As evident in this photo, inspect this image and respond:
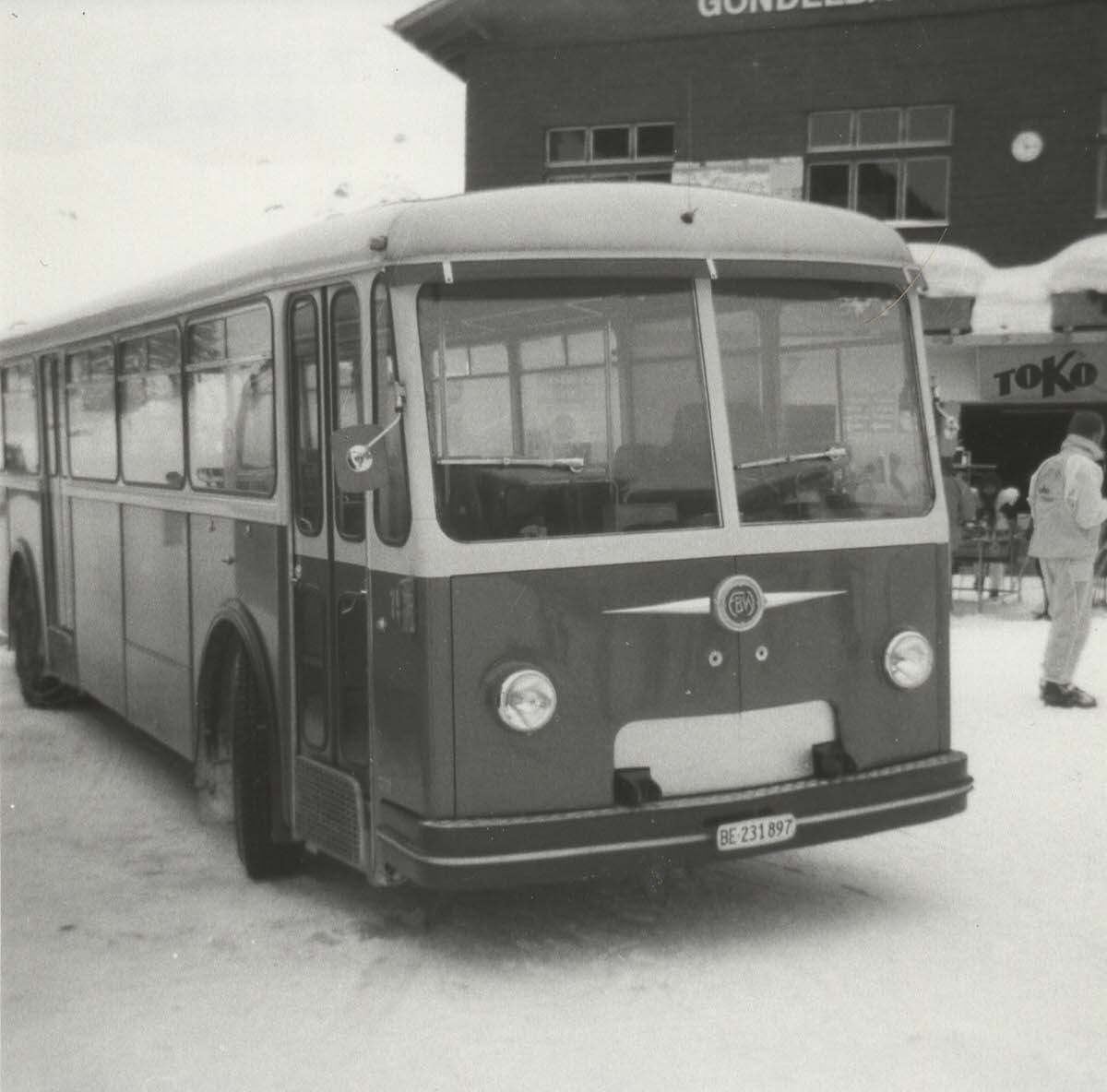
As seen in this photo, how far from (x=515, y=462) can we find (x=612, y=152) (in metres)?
17.2

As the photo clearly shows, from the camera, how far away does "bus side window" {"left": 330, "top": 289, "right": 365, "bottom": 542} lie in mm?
5430

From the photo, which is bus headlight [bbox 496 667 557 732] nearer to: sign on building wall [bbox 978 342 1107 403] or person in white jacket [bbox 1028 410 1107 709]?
person in white jacket [bbox 1028 410 1107 709]

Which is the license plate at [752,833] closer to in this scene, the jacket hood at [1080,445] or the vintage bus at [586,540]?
the vintage bus at [586,540]

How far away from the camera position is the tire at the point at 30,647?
10.5 m

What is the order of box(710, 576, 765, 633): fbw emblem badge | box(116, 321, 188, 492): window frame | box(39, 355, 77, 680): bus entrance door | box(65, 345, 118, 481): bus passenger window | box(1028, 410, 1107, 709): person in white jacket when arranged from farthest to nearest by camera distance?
box(1028, 410, 1107, 709): person in white jacket < box(39, 355, 77, 680): bus entrance door < box(65, 345, 118, 481): bus passenger window < box(116, 321, 188, 492): window frame < box(710, 576, 765, 633): fbw emblem badge

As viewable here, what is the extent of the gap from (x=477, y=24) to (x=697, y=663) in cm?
1690

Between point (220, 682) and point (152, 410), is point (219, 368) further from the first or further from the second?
point (220, 682)

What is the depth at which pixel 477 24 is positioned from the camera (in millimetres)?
20641

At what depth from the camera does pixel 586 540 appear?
5188mm

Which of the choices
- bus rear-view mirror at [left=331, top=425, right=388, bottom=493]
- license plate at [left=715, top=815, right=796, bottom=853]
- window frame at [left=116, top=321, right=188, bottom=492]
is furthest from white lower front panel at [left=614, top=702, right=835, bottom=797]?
window frame at [left=116, top=321, right=188, bottom=492]

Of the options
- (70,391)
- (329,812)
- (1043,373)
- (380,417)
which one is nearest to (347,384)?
(380,417)

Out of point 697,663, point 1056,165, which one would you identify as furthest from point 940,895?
point 1056,165

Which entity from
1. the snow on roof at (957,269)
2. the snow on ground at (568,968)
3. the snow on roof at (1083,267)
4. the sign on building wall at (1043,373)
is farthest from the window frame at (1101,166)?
the snow on ground at (568,968)

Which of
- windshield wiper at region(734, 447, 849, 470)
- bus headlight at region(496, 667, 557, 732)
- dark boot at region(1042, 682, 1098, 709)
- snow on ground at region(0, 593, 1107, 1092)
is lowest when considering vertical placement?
dark boot at region(1042, 682, 1098, 709)
